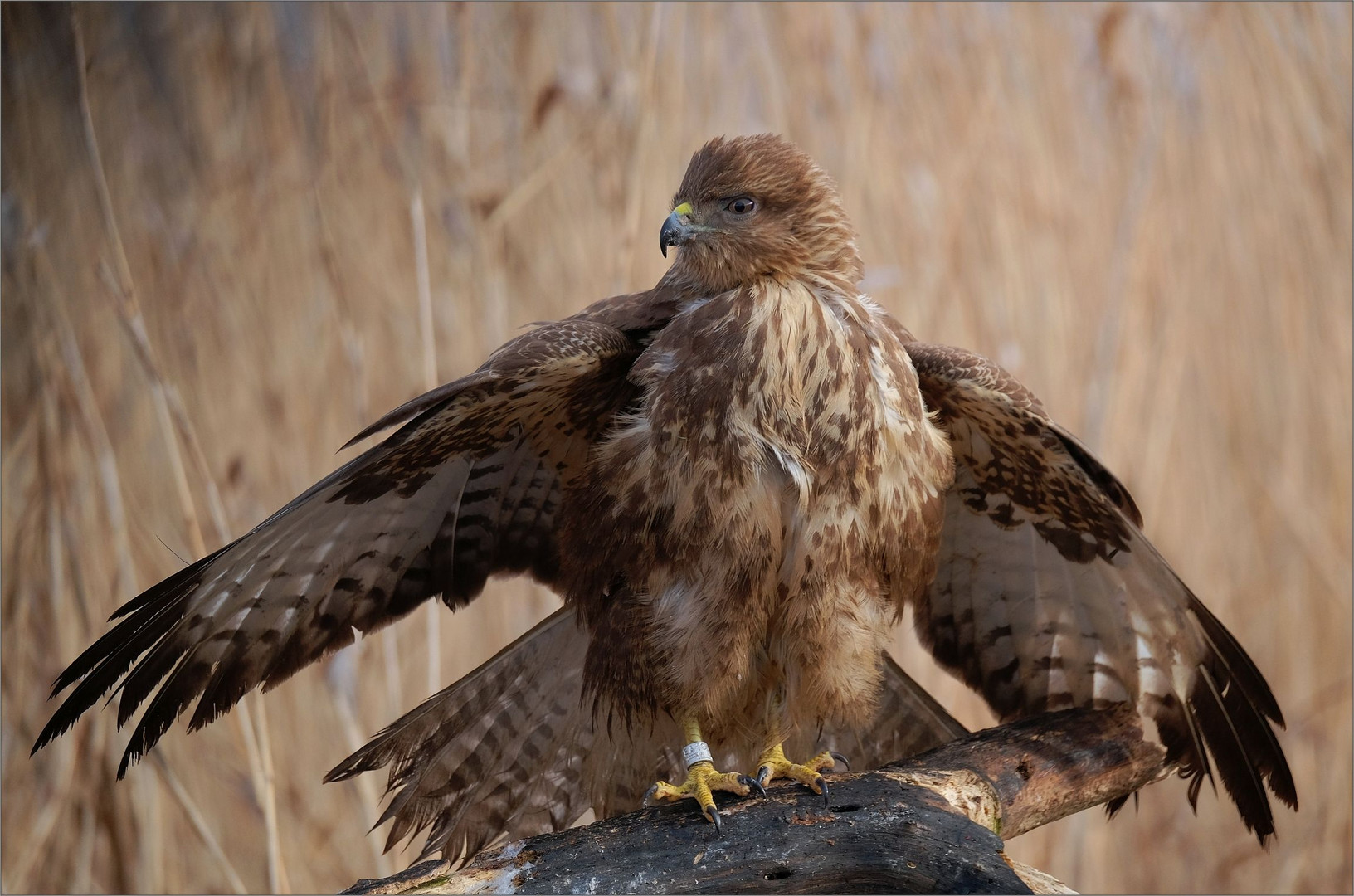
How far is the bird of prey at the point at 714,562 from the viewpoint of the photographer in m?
1.65

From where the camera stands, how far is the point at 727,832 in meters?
1.57

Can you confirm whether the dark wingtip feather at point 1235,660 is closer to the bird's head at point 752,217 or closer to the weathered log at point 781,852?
the weathered log at point 781,852

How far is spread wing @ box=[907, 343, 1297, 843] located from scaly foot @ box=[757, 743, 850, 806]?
1.70 ft

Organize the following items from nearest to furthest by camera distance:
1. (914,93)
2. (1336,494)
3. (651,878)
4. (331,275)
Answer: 1. (651,878)
2. (331,275)
3. (914,93)
4. (1336,494)

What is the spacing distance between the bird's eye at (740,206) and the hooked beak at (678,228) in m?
0.07

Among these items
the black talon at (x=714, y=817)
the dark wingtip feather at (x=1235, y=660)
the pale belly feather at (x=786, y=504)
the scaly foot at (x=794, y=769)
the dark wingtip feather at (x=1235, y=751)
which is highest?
the pale belly feather at (x=786, y=504)

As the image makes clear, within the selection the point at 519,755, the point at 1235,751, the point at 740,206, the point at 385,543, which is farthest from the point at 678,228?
the point at 1235,751

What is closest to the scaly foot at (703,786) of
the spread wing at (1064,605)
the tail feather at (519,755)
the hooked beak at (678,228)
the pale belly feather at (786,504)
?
the pale belly feather at (786,504)

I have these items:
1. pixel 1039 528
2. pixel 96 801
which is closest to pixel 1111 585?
pixel 1039 528

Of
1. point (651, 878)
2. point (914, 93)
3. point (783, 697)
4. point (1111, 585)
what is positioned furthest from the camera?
point (914, 93)

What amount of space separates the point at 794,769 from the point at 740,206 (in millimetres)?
912

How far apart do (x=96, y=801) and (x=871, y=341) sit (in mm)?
2103

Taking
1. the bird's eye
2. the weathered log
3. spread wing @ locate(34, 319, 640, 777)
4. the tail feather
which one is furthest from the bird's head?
the weathered log

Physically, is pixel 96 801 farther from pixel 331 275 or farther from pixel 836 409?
pixel 836 409
